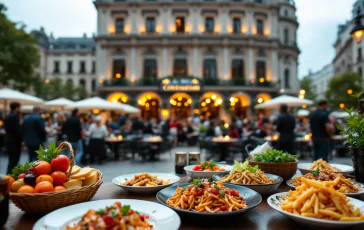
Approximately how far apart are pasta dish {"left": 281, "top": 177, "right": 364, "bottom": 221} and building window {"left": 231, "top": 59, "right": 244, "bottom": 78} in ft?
86.4

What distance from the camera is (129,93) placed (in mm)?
26094

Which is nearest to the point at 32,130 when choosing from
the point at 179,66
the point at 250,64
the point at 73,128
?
the point at 73,128

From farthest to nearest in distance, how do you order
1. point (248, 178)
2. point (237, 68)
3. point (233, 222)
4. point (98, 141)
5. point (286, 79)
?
point (286, 79) < point (237, 68) < point (98, 141) < point (248, 178) < point (233, 222)

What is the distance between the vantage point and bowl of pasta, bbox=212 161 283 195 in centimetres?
193

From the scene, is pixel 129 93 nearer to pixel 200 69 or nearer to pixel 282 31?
pixel 200 69

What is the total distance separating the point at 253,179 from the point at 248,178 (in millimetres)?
41

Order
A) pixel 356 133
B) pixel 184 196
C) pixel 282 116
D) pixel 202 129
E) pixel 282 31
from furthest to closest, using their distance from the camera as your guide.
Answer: pixel 282 31, pixel 202 129, pixel 282 116, pixel 356 133, pixel 184 196

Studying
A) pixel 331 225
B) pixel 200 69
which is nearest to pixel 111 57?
pixel 200 69

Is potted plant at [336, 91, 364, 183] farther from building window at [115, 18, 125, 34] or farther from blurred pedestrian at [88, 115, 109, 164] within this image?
building window at [115, 18, 125, 34]

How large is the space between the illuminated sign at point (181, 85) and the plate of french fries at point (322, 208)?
939 inches

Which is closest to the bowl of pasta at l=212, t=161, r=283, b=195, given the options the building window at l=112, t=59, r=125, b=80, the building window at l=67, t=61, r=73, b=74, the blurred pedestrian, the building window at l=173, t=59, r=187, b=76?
the blurred pedestrian

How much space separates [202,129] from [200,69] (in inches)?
474

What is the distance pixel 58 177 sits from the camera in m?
1.70

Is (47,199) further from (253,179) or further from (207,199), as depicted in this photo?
(253,179)
